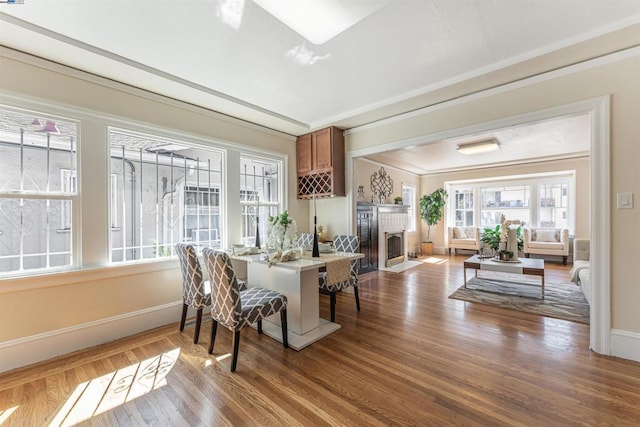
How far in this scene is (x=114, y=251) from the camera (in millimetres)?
2857

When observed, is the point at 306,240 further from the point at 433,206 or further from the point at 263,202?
the point at 433,206

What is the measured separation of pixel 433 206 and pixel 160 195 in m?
6.81

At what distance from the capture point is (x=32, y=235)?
7.82 ft

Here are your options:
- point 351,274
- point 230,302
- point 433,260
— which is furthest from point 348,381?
point 433,260

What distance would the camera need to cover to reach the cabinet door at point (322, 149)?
419 centimetres

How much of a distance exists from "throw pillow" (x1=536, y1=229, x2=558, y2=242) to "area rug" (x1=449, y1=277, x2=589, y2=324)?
2.55m

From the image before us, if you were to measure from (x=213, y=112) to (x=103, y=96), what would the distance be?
115 cm

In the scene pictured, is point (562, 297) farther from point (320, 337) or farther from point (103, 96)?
point (103, 96)

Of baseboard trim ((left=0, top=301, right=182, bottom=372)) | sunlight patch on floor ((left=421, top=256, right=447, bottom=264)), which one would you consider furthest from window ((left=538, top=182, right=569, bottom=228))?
baseboard trim ((left=0, top=301, right=182, bottom=372))

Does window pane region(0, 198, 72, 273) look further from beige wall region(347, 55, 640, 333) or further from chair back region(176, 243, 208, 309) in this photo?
beige wall region(347, 55, 640, 333)

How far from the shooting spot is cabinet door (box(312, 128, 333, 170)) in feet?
13.8

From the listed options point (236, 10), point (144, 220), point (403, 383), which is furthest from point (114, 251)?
point (403, 383)

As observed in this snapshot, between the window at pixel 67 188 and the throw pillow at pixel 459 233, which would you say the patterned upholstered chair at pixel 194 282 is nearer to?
the window at pixel 67 188

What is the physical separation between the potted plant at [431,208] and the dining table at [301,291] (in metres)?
5.53
